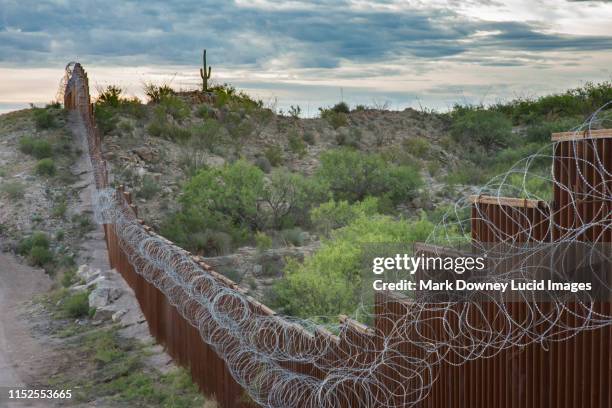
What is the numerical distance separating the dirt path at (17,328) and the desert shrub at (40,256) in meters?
0.41

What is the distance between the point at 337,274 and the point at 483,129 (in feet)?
140

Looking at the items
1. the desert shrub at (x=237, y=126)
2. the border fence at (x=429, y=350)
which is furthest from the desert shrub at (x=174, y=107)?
the border fence at (x=429, y=350)

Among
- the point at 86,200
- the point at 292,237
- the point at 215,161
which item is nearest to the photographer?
the point at 292,237

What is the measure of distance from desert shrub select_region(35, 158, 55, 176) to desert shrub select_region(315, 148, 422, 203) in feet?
43.2

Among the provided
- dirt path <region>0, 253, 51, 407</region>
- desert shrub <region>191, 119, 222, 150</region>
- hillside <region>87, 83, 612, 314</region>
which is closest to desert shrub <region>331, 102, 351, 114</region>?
hillside <region>87, 83, 612, 314</region>

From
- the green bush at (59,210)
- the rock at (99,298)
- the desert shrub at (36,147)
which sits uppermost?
the desert shrub at (36,147)

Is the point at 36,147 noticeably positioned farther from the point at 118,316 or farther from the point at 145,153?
the point at 118,316

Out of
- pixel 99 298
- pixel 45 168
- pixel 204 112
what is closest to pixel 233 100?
pixel 204 112

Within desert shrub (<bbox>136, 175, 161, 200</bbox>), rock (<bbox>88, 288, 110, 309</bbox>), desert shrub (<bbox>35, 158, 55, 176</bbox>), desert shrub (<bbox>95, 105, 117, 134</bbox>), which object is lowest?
rock (<bbox>88, 288, 110, 309</bbox>)

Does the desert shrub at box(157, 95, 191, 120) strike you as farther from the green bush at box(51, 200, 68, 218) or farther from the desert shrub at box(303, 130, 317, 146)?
the green bush at box(51, 200, 68, 218)

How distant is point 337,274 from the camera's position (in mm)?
21328

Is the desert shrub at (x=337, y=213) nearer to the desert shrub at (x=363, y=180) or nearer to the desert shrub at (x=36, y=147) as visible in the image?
the desert shrub at (x=363, y=180)

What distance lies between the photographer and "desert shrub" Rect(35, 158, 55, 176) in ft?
137

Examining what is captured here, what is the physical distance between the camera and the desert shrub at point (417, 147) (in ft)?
192
